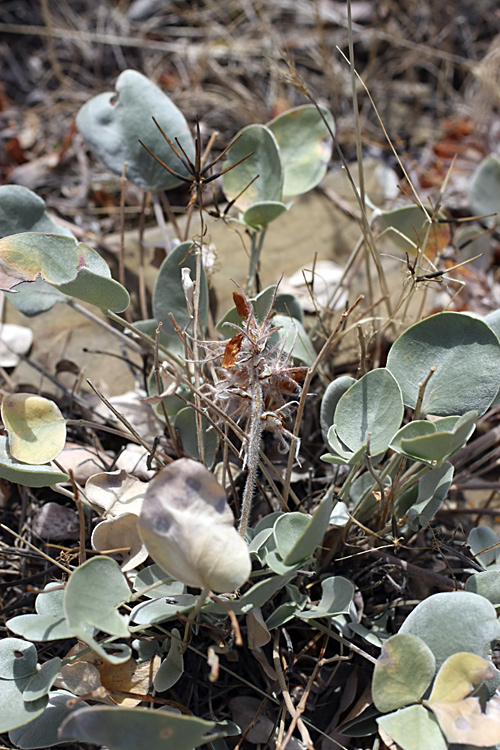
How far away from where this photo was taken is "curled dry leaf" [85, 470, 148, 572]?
→ 2.56 ft

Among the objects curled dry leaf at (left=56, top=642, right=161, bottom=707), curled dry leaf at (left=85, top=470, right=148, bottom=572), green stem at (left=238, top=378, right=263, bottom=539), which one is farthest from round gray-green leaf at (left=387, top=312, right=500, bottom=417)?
curled dry leaf at (left=56, top=642, right=161, bottom=707)

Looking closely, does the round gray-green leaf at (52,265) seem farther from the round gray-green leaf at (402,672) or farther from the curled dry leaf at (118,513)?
the round gray-green leaf at (402,672)

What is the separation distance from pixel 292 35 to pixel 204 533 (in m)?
1.91

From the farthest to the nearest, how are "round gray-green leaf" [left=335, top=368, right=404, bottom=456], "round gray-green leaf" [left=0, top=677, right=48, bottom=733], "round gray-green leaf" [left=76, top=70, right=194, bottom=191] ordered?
"round gray-green leaf" [left=76, top=70, right=194, bottom=191]
"round gray-green leaf" [left=335, top=368, right=404, bottom=456]
"round gray-green leaf" [left=0, top=677, right=48, bottom=733]

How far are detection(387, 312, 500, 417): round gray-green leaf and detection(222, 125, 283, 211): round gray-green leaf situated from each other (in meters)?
0.38

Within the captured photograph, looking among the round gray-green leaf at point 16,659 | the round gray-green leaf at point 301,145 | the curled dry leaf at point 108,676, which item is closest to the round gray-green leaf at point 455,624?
the curled dry leaf at point 108,676

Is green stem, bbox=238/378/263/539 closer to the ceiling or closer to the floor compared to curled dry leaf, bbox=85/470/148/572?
closer to the ceiling

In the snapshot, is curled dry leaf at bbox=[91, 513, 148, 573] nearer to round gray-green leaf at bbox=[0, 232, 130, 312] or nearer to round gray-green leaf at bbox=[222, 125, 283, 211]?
round gray-green leaf at bbox=[0, 232, 130, 312]

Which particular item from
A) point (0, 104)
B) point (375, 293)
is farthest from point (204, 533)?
point (0, 104)

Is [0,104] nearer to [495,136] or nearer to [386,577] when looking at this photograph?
[495,136]

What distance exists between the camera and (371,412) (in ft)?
2.52

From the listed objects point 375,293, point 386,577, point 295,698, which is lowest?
point 295,698

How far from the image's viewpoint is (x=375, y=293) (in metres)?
1.33

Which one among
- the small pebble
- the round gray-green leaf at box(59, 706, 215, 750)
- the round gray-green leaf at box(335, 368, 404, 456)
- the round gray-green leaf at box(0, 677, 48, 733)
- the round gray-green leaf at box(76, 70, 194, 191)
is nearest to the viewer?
the round gray-green leaf at box(59, 706, 215, 750)
